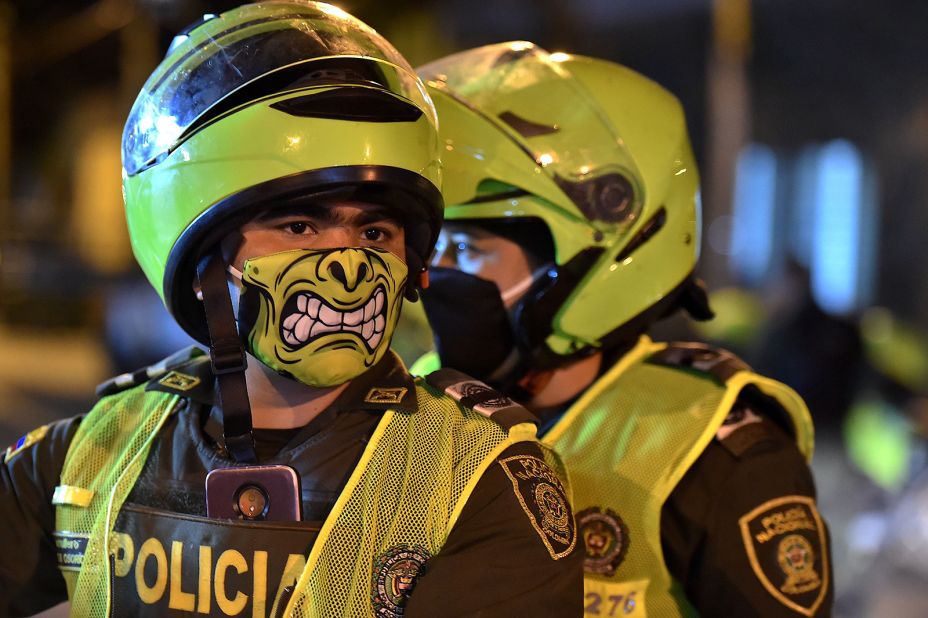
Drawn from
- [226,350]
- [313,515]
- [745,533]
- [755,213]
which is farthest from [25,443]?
[755,213]

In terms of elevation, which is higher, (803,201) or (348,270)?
(348,270)

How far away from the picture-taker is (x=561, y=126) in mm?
2326

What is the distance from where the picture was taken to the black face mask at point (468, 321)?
230cm

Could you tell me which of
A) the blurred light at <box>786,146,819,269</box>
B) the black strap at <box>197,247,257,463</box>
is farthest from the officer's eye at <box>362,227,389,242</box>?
the blurred light at <box>786,146,819,269</box>

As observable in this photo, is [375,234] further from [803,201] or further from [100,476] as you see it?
[803,201]

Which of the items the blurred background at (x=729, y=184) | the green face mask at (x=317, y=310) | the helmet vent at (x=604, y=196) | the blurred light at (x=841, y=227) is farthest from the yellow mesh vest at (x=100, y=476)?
the blurred light at (x=841, y=227)

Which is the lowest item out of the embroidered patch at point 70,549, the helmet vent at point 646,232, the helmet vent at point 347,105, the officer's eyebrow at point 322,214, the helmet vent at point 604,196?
the embroidered patch at point 70,549

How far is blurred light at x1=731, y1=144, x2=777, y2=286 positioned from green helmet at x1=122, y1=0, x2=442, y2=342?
18.4m

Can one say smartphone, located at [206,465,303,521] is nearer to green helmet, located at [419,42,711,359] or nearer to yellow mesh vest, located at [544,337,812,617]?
yellow mesh vest, located at [544,337,812,617]

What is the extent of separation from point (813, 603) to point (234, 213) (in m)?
1.30

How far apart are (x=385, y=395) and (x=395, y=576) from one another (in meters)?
0.33

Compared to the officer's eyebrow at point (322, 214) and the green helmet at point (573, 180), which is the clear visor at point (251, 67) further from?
the green helmet at point (573, 180)

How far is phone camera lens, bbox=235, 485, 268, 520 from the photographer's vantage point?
5.53 ft

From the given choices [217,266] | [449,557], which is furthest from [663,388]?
[217,266]
